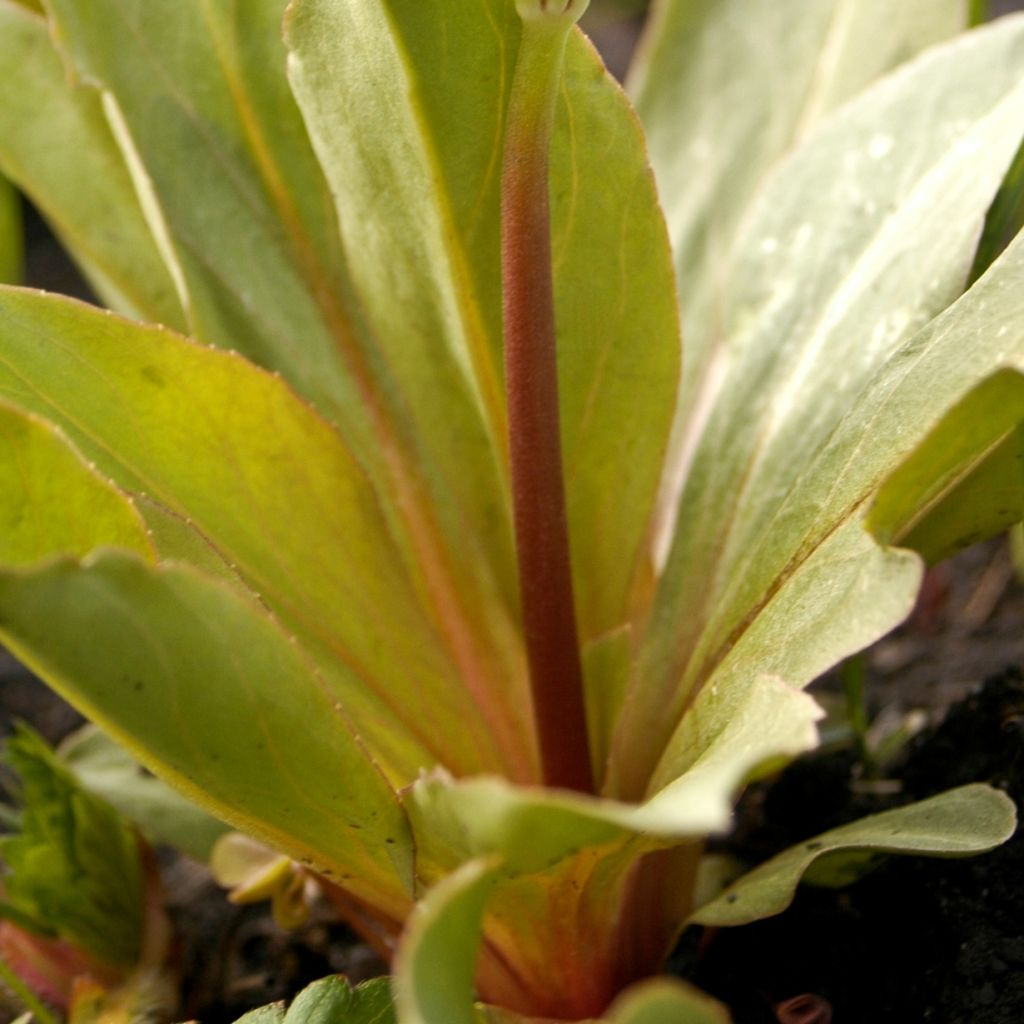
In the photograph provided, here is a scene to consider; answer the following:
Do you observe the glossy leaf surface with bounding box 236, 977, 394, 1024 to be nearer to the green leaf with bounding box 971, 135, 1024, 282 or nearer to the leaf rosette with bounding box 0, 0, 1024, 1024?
the leaf rosette with bounding box 0, 0, 1024, 1024

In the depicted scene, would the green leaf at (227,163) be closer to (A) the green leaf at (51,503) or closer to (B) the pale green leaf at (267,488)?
(B) the pale green leaf at (267,488)

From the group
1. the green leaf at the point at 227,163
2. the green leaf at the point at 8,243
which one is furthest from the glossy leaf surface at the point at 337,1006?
the green leaf at the point at 8,243

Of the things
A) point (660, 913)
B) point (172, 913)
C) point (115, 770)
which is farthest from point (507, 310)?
point (172, 913)

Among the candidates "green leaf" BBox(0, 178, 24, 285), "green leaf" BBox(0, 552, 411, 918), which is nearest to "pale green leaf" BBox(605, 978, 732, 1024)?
"green leaf" BBox(0, 552, 411, 918)

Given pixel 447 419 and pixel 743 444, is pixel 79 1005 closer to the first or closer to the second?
pixel 447 419

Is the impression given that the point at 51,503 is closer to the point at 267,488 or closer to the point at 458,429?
the point at 267,488

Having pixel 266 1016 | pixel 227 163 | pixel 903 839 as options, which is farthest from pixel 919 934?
pixel 227 163
